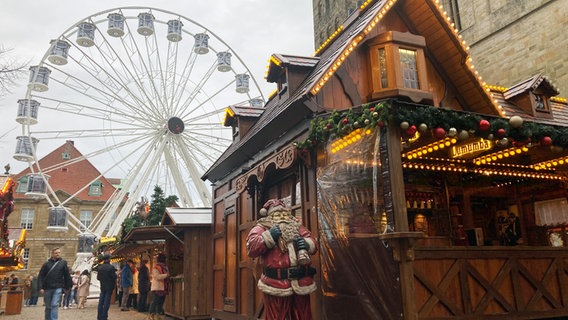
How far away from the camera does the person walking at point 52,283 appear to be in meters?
10.3

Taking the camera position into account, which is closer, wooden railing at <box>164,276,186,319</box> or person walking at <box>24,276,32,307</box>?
wooden railing at <box>164,276,186,319</box>

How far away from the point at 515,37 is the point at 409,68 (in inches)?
641

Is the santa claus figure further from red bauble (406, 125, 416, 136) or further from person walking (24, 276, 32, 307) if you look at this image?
person walking (24, 276, 32, 307)

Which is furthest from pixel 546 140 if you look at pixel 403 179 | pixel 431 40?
pixel 431 40

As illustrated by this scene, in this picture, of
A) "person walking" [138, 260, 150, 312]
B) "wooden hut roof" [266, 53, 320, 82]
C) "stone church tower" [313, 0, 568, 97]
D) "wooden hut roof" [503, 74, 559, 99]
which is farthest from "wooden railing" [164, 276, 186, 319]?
"stone church tower" [313, 0, 568, 97]

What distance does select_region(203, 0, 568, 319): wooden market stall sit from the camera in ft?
21.1

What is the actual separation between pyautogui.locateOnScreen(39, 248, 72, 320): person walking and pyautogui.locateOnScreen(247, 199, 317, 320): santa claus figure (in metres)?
6.04

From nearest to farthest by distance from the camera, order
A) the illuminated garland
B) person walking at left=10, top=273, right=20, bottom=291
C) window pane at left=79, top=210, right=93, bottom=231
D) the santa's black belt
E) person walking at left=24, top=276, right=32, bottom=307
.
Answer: the illuminated garland → the santa's black belt → person walking at left=10, top=273, right=20, bottom=291 → person walking at left=24, top=276, right=32, bottom=307 → window pane at left=79, top=210, right=93, bottom=231

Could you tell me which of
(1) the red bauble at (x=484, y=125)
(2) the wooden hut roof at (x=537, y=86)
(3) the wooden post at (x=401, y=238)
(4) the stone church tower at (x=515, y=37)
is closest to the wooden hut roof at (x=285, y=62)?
(3) the wooden post at (x=401, y=238)

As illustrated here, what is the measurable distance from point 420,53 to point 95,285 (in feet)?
82.5

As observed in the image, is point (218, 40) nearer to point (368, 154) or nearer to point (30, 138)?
point (30, 138)

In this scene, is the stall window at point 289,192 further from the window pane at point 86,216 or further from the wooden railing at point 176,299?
the window pane at point 86,216

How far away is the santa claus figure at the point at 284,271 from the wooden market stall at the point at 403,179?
719 mm

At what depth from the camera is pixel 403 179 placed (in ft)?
28.1
